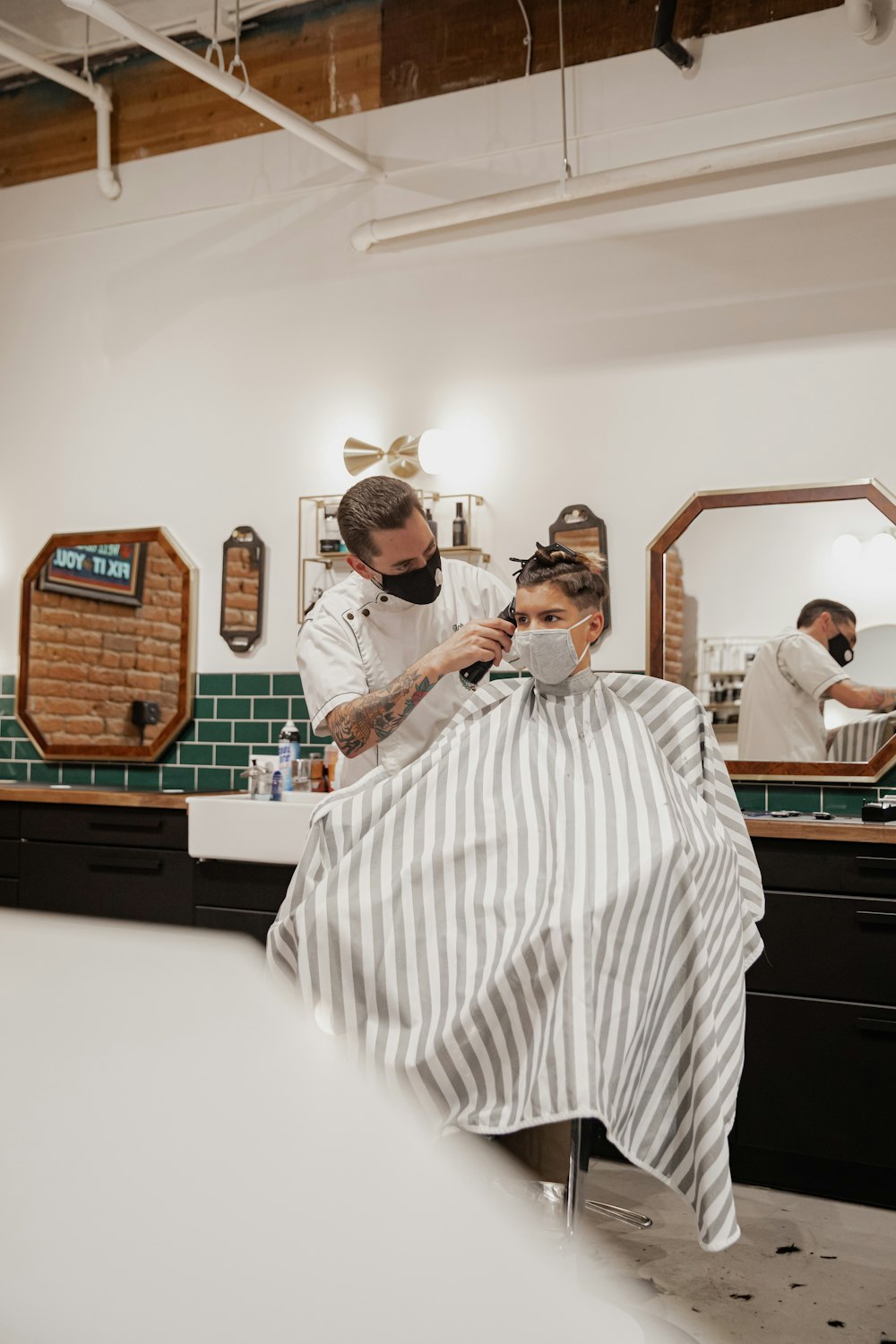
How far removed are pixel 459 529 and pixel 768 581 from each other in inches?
43.0

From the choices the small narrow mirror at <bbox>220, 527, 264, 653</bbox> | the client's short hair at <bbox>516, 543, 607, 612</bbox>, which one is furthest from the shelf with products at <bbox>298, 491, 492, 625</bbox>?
the client's short hair at <bbox>516, 543, 607, 612</bbox>

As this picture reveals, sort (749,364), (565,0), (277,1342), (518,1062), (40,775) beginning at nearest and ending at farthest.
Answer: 1. (277,1342)
2. (518,1062)
3. (749,364)
4. (565,0)
5. (40,775)

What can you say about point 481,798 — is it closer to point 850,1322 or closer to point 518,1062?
point 518,1062

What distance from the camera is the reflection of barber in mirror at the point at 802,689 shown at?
358 centimetres

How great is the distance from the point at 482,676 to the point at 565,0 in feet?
9.09

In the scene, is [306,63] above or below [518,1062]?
above

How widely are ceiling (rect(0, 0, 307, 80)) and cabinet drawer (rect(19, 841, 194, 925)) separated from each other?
3.21 m

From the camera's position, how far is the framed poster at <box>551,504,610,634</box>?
3971mm

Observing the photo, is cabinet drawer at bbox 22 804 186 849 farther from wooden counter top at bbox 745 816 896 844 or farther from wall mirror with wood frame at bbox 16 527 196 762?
wooden counter top at bbox 745 816 896 844

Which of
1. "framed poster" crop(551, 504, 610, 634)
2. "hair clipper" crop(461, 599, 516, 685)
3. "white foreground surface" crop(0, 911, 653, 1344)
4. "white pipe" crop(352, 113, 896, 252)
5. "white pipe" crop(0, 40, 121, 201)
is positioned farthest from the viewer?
"white pipe" crop(0, 40, 121, 201)

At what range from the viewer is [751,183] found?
12.5 feet

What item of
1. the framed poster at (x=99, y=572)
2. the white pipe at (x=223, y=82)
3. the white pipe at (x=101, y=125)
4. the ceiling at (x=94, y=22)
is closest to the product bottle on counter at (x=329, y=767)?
the framed poster at (x=99, y=572)

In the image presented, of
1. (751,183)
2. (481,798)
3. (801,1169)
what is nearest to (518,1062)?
(481,798)

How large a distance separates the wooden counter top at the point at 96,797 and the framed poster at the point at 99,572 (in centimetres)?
86
